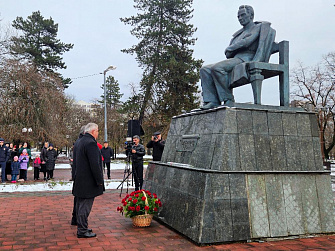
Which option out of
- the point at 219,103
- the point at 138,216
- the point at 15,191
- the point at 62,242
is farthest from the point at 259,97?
the point at 15,191

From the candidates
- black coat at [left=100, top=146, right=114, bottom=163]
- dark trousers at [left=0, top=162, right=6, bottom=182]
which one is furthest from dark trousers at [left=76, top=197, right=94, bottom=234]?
black coat at [left=100, top=146, right=114, bottom=163]

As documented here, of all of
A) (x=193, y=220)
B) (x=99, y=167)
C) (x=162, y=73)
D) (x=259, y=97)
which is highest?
(x=162, y=73)

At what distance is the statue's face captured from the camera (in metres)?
6.25

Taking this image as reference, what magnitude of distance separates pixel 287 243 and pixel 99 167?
302 centimetres

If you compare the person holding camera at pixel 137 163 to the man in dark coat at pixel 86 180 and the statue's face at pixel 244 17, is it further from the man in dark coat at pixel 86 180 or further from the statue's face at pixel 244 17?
the statue's face at pixel 244 17

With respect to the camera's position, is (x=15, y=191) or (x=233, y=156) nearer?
(x=233, y=156)

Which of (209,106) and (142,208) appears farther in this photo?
(209,106)

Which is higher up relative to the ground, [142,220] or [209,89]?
[209,89]

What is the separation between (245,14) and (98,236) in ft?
15.2

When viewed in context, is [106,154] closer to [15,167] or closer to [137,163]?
[15,167]

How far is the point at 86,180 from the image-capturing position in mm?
5234

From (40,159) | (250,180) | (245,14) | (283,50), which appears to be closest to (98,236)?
(250,180)

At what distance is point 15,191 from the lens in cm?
1070

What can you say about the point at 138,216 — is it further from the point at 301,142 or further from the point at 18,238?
the point at 301,142
